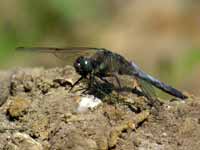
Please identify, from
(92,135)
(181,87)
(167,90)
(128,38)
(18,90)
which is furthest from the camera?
(128,38)

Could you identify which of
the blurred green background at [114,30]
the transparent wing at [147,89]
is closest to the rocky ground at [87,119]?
the transparent wing at [147,89]

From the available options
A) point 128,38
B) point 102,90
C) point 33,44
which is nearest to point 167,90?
point 102,90

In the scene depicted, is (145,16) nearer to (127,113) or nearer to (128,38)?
(128,38)

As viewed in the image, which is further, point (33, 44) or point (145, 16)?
point (145, 16)

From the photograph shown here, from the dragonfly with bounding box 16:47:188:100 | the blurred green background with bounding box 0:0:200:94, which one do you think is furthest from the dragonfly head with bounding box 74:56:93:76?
the blurred green background with bounding box 0:0:200:94

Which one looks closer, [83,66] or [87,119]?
[87,119]

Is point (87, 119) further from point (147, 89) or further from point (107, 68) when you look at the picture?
point (107, 68)

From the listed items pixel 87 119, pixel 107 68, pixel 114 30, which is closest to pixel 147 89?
pixel 107 68
